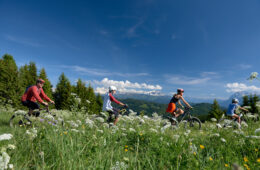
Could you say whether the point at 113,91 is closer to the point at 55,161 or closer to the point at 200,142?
the point at 200,142

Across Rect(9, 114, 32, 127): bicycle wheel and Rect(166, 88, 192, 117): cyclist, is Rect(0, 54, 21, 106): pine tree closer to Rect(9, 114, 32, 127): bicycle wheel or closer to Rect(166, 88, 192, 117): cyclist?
Rect(9, 114, 32, 127): bicycle wheel

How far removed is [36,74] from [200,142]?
35274 millimetres

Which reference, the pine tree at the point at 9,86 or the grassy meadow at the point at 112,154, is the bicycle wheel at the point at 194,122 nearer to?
the grassy meadow at the point at 112,154

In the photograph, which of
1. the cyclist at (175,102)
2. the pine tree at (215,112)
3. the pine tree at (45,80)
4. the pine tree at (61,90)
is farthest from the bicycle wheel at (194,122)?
the pine tree at (215,112)

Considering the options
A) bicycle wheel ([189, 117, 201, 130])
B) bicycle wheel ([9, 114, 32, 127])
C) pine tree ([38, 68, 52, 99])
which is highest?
pine tree ([38, 68, 52, 99])

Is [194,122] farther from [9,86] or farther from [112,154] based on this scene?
Result: [9,86]

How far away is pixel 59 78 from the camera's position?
3919 cm

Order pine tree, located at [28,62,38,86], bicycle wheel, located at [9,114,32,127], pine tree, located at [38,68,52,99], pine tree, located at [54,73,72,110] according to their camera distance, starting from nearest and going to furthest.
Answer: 1. bicycle wheel, located at [9,114,32,127]
2. pine tree, located at [28,62,38,86]
3. pine tree, located at [38,68,52,99]
4. pine tree, located at [54,73,72,110]

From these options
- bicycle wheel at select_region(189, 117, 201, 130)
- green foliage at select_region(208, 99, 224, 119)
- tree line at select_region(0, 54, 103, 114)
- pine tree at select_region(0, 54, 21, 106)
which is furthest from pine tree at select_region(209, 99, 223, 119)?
pine tree at select_region(0, 54, 21, 106)

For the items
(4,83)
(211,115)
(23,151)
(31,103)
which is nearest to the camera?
(23,151)

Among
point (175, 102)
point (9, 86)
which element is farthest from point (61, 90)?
point (175, 102)

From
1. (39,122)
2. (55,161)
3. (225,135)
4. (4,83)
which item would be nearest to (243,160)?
(225,135)

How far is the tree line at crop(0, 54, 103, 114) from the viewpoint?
8.58 meters

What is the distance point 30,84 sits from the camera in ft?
93.9
